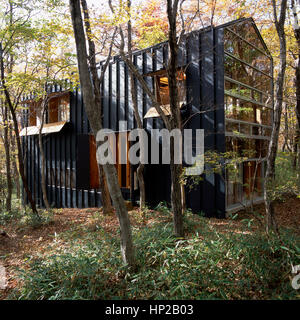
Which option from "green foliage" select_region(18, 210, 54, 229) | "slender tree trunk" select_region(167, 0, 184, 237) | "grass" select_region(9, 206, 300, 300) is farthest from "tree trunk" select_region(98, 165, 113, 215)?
"slender tree trunk" select_region(167, 0, 184, 237)

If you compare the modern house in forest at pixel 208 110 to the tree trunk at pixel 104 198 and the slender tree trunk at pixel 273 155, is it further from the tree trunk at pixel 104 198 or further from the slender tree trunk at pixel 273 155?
the slender tree trunk at pixel 273 155

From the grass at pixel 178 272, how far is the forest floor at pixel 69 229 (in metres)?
0.57

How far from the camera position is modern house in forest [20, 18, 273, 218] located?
768cm

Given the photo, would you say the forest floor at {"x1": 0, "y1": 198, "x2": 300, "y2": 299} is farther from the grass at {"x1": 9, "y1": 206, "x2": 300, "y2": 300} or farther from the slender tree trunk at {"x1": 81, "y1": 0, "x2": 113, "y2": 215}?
the grass at {"x1": 9, "y1": 206, "x2": 300, "y2": 300}

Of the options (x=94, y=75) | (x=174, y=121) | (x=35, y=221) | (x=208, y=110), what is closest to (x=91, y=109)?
(x=174, y=121)

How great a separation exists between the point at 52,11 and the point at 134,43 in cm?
258

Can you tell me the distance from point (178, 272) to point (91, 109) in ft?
8.51

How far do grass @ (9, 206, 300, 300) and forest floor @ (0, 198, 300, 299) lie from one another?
0.57 metres

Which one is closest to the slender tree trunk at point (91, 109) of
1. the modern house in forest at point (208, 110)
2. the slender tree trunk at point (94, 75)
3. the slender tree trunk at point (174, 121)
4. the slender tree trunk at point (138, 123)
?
the slender tree trunk at point (174, 121)

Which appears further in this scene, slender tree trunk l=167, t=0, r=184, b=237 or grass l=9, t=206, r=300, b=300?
slender tree trunk l=167, t=0, r=184, b=237

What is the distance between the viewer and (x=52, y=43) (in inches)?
333

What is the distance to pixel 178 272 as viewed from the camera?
3.51 m
